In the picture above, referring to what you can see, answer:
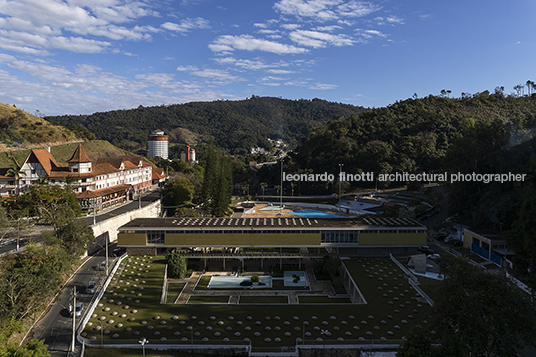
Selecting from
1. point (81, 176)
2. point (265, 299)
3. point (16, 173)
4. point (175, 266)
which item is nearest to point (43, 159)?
point (16, 173)

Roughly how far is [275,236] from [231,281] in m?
6.90

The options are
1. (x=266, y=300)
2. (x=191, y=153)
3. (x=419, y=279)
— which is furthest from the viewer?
(x=191, y=153)

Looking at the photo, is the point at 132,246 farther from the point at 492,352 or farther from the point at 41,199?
the point at 492,352

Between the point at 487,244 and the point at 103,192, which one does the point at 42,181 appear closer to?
the point at 103,192

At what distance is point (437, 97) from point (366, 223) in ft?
327

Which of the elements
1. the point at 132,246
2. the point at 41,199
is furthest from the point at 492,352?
the point at 41,199

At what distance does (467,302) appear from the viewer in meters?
16.6

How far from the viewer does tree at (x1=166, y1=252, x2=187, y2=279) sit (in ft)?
117

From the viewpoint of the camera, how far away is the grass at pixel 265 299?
30266 mm

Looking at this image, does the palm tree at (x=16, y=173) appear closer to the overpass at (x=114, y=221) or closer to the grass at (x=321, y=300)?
the overpass at (x=114, y=221)

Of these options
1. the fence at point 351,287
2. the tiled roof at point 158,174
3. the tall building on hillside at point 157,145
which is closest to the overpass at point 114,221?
the tiled roof at point 158,174

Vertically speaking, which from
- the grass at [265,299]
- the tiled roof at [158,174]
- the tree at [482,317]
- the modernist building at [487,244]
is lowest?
the grass at [265,299]

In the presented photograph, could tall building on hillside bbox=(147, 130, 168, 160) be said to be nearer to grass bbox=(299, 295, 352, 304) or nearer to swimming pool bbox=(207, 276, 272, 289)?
swimming pool bbox=(207, 276, 272, 289)

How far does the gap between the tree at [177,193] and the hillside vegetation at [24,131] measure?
34304 mm
